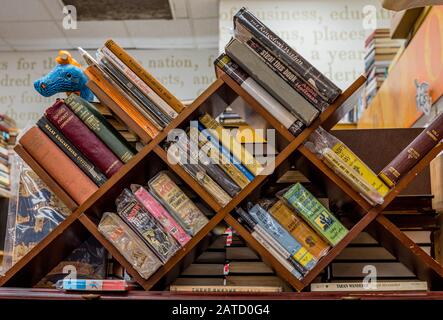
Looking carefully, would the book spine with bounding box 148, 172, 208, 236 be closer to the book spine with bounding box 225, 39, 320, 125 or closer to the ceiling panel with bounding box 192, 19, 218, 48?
the book spine with bounding box 225, 39, 320, 125

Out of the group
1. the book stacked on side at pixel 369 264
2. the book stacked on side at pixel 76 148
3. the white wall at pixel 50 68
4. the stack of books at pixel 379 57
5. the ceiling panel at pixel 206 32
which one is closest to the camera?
the book stacked on side at pixel 76 148

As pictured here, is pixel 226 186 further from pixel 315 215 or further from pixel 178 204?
pixel 315 215

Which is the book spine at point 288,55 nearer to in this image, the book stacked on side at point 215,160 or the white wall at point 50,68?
the book stacked on side at point 215,160

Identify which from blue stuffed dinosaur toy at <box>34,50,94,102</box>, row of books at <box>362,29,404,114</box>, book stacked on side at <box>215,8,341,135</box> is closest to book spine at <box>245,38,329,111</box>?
book stacked on side at <box>215,8,341,135</box>

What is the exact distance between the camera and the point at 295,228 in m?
1.37

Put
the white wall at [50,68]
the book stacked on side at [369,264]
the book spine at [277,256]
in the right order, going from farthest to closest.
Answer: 1. the white wall at [50,68]
2. the book stacked on side at [369,264]
3. the book spine at [277,256]

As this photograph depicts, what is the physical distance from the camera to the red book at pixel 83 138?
4.66 feet

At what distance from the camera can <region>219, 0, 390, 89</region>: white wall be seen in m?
3.90

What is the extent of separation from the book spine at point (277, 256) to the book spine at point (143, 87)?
39 centimetres

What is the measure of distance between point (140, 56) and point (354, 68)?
1.85 meters

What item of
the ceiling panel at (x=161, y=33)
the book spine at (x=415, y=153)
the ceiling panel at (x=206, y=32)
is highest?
the ceiling panel at (x=161, y=33)

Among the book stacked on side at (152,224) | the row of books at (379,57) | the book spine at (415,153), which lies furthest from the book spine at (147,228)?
the row of books at (379,57)

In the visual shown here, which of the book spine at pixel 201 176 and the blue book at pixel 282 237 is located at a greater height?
the book spine at pixel 201 176
